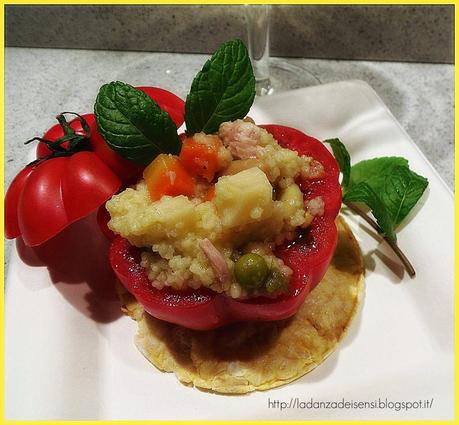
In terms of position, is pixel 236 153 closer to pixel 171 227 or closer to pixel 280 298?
pixel 171 227

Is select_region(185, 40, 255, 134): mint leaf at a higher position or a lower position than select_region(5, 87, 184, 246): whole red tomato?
higher

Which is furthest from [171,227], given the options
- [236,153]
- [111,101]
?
[111,101]

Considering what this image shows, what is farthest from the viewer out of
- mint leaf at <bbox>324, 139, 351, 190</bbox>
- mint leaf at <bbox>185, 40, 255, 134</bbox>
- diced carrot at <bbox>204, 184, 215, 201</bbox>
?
mint leaf at <bbox>324, 139, 351, 190</bbox>

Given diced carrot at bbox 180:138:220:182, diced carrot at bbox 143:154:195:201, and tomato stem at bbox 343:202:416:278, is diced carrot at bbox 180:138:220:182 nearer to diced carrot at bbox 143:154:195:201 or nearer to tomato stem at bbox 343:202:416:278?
diced carrot at bbox 143:154:195:201

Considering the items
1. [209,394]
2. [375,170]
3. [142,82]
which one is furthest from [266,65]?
[209,394]

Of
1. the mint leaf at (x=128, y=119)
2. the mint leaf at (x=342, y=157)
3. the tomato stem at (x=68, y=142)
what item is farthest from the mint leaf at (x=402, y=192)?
the tomato stem at (x=68, y=142)

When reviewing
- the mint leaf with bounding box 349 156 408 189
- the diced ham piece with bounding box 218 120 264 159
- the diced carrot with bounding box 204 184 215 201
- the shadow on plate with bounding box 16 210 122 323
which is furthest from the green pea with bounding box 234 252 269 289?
the mint leaf with bounding box 349 156 408 189

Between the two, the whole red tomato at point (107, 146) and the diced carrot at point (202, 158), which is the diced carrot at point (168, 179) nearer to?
the diced carrot at point (202, 158)
